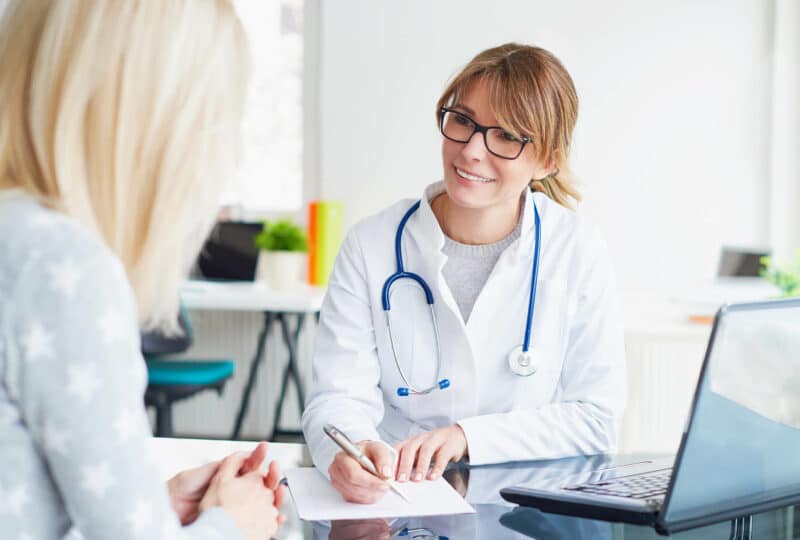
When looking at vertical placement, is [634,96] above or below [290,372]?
above

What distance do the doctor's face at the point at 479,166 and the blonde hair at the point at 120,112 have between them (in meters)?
0.81

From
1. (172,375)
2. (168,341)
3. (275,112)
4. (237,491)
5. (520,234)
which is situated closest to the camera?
(237,491)

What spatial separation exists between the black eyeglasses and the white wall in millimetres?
2204

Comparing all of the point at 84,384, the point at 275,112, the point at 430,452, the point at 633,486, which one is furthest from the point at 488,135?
the point at 275,112

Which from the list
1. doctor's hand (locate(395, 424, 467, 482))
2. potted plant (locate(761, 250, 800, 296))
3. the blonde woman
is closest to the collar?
doctor's hand (locate(395, 424, 467, 482))

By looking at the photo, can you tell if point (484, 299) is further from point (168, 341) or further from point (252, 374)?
point (252, 374)

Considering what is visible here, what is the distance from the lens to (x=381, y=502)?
1139 millimetres

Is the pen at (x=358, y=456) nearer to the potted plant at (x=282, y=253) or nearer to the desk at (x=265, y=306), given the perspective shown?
the desk at (x=265, y=306)

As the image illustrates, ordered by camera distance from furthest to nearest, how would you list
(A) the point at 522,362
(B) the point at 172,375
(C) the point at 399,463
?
(B) the point at 172,375 < (A) the point at 522,362 < (C) the point at 399,463

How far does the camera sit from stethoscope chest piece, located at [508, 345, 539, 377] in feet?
5.08

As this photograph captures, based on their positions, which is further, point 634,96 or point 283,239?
point 634,96

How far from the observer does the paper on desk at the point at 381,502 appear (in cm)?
110

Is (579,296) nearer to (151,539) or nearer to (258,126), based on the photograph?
(151,539)

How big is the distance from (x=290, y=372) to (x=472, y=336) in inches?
96.9
